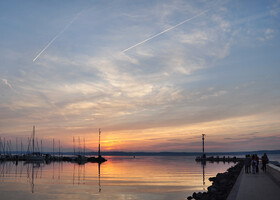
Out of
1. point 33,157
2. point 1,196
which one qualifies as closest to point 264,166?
point 1,196

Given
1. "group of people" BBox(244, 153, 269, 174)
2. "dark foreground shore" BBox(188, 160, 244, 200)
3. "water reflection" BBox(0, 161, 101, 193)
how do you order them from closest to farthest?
"dark foreground shore" BBox(188, 160, 244, 200) → "group of people" BBox(244, 153, 269, 174) → "water reflection" BBox(0, 161, 101, 193)

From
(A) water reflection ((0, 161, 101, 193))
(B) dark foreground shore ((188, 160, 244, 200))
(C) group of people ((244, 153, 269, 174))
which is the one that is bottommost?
(A) water reflection ((0, 161, 101, 193))

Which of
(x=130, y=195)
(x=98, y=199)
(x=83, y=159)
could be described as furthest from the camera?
(x=83, y=159)

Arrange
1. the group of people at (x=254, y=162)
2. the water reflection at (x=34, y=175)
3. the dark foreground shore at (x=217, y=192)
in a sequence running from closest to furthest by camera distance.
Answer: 1. the dark foreground shore at (x=217, y=192)
2. the group of people at (x=254, y=162)
3. the water reflection at (x=34, y=175)

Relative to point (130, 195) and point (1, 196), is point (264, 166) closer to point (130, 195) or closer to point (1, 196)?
point (130, 195)

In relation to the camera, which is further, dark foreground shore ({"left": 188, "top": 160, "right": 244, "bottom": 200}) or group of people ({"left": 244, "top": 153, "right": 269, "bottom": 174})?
group of people ({"left": 244, "top": 153, "right": 269, "bottom": 174})

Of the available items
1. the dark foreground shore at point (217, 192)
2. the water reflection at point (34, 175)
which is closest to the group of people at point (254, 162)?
the dark foreground shore at point (217, 192)

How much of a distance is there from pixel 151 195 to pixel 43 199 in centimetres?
931

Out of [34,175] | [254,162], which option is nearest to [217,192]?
[254,162]

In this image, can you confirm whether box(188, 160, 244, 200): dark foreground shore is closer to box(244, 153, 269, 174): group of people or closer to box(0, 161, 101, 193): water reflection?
box(244, 153, 269, 174): group of people

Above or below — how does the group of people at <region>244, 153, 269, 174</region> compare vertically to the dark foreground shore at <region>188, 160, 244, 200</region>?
above

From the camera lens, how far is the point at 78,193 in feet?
93.8

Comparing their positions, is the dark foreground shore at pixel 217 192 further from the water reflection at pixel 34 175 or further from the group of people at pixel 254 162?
the water reflection at pixel 34 175

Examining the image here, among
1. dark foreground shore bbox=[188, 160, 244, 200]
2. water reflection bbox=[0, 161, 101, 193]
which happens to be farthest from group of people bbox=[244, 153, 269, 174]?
water reflection bbox=[0, 161, 101, 193]
